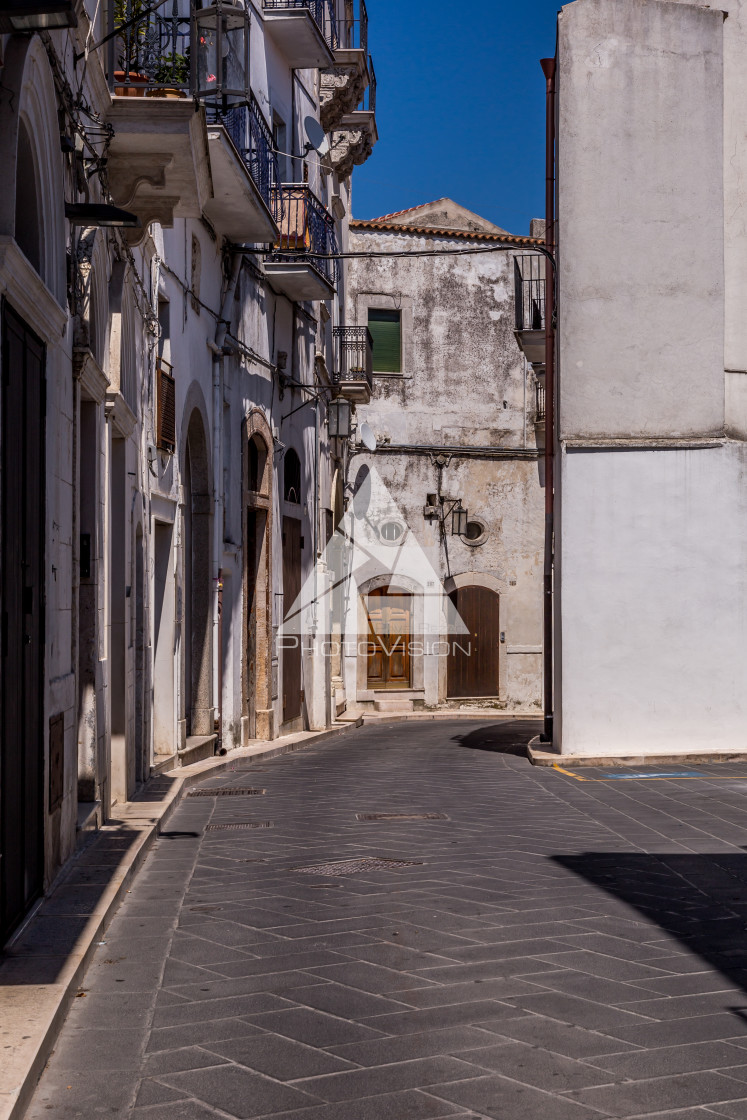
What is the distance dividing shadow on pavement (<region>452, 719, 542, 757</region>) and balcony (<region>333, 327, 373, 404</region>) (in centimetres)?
716

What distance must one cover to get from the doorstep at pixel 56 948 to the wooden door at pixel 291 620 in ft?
32.5

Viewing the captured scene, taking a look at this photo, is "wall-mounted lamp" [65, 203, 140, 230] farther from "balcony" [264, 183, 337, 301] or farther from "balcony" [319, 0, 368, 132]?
"balcony" [319, 0, 368, 132]

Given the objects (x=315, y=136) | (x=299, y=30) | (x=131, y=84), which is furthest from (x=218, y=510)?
(x=315, y=136)

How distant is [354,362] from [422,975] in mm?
22005

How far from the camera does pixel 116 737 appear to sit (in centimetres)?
964

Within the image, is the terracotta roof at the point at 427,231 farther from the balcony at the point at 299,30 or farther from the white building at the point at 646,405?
the white building at the point at 646,405

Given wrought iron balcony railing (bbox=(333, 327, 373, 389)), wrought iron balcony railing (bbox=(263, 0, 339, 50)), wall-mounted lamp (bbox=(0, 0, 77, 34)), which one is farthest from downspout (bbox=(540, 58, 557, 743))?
wall-mounted lamp (bbox=(0, 0, 77, 34))

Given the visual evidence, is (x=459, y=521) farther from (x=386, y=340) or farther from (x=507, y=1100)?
(x=507, y=1100)

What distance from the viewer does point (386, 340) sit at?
2928 centimetres

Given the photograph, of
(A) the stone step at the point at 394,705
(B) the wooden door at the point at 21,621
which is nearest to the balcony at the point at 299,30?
(A) the stone step at the point at 394,705

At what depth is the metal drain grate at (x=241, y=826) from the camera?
29.9 ft

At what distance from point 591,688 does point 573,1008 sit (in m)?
9.28

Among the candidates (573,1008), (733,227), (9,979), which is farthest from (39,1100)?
(733,227)

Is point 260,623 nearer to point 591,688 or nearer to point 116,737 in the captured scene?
point 591,688
